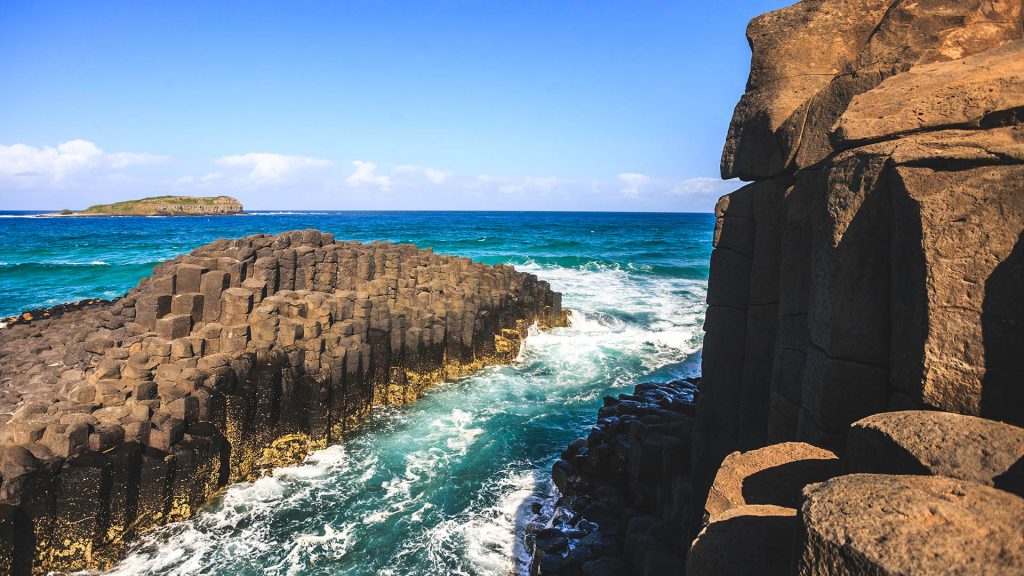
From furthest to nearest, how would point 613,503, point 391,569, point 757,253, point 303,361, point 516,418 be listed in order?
point 516,418, point 303,361, point 613,503, point 391,569, point 757,253

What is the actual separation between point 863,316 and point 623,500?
502cm

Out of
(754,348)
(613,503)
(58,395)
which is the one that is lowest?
(613,503)

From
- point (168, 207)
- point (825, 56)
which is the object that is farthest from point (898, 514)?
point (168, 207)

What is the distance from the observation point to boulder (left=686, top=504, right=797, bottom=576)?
9.35 feet

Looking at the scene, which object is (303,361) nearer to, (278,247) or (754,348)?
Answer: (278,247)

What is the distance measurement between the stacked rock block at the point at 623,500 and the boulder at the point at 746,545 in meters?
2.46

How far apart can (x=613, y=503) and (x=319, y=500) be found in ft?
15.7

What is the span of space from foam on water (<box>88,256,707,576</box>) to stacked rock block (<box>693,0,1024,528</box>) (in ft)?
12.1

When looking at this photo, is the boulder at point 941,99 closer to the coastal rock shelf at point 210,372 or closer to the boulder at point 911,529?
the boulder at point 911,529

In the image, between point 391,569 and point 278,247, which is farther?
point 278,247

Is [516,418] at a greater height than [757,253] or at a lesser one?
lesser

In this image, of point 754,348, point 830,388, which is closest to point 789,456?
point 830,388

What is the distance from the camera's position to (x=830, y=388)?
4.07 m

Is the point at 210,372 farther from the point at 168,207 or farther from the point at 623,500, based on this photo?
the point at 168,207
